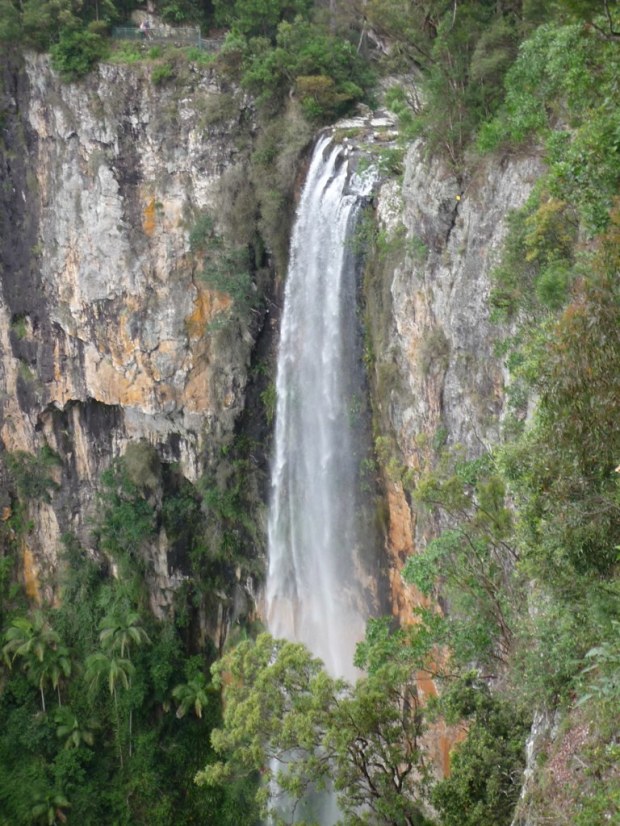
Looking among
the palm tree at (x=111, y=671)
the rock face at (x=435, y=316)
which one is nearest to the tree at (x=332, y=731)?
the rock face at (x=435, y=316)

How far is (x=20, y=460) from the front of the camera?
20.8m

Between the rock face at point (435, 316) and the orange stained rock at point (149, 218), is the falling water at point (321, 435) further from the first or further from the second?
the orange stained rock at point (149, 218)

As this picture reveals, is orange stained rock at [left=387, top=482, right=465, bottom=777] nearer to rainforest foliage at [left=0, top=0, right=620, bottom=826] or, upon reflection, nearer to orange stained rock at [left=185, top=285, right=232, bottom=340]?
rainforest foliage at [left=0, top=0, right=620, bottom=826]

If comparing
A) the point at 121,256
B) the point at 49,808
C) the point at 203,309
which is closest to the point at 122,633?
the point at 49,808

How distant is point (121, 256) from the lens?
17531 millimetres

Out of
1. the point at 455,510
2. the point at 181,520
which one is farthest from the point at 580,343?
the point at 181,520

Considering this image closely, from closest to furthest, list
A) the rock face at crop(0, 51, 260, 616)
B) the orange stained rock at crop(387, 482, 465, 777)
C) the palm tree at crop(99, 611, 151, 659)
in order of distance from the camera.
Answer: the orange stained rock at crop(387, 482, 465, 777) → the rock face at crop(0, 51, 260, 616) → the palm tree at crop(99, 611, 151, 659)

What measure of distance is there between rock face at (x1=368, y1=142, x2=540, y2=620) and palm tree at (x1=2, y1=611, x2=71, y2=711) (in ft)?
34.6

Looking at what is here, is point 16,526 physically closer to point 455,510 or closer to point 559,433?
point 455,510

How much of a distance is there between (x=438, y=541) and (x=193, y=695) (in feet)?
41.4

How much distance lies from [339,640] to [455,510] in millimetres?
7968

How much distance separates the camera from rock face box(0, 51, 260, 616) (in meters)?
16.8

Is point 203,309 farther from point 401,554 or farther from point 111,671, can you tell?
point 111,671

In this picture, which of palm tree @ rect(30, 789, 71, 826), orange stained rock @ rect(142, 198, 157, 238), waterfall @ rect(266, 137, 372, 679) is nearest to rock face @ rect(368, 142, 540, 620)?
waterfall @ rect(266, 137, 372, 679)
